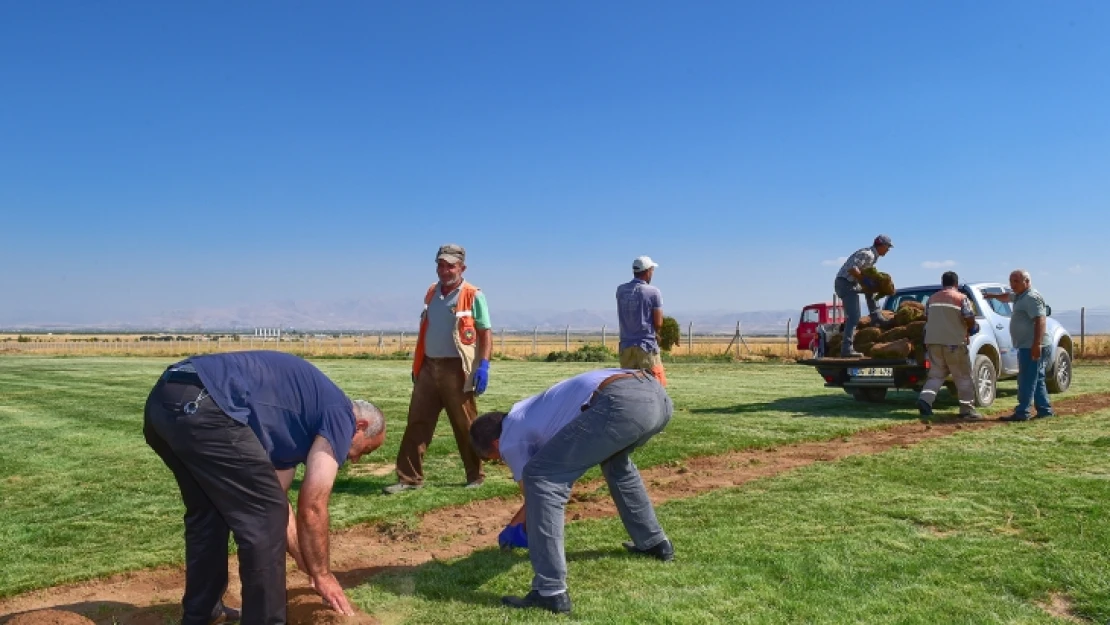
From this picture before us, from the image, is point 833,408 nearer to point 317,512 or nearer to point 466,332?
point 466,332

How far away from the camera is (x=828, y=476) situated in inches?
266

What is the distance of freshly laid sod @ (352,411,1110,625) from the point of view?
12.2 ft

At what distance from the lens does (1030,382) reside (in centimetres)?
1010

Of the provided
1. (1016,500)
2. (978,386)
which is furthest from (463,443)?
(978,386)

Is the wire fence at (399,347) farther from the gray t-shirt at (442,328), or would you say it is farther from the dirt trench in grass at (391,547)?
the gray t-shirt at (442,328)

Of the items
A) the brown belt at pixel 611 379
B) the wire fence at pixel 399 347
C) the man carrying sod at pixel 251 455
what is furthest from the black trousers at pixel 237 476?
the wire fence at pixel 399 347

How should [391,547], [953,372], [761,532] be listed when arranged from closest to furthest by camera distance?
1. [761,532]
2. [391,547]
3. [953,372]

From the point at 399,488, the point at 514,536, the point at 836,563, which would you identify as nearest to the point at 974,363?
the point at 836,563

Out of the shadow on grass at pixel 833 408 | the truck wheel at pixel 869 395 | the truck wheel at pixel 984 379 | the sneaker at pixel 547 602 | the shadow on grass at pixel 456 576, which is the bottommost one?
the shadow on grass at pixel 456 576

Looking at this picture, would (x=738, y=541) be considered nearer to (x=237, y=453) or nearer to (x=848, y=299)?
(x=237, y=453)

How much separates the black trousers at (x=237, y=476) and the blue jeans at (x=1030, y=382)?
9683 mm

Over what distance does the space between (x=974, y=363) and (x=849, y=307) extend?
1980 mm

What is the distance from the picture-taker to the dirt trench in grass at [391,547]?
4.00 m

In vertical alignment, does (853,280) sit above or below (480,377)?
above
